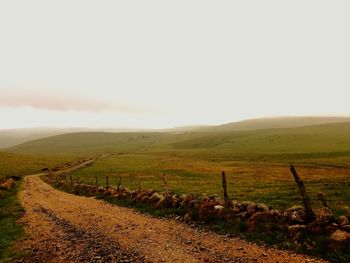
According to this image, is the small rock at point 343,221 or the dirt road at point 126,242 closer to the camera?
the dirt road at point 126,242

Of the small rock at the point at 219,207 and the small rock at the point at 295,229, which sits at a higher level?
the small rock at the point at 295,229

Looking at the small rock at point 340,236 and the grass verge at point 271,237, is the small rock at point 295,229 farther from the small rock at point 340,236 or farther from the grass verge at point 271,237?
the small rock at point 340,236

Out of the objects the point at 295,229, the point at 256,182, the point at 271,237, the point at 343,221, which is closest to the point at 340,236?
the point at 343,221

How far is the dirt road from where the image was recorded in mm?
15297

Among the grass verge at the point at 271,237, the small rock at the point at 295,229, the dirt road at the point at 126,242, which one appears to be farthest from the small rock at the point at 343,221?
the dirt road at the point at 126,242

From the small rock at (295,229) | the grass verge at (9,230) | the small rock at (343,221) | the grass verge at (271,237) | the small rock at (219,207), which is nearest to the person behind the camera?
the grass verge at (271,237)

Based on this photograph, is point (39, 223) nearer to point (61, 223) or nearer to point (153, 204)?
point (61, 223)

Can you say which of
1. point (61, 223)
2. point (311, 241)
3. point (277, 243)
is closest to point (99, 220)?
point (61, 223)

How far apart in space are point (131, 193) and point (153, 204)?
5281 mm

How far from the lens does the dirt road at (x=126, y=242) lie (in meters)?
15.3

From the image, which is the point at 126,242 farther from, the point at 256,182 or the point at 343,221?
the point at 256,182

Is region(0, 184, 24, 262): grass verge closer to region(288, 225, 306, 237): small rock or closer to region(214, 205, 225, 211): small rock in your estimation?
region(214, 205, 225, 211): small rock

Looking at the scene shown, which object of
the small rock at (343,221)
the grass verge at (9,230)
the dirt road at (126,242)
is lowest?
the grass verge at (9,230)

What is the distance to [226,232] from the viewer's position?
18.9 meters
